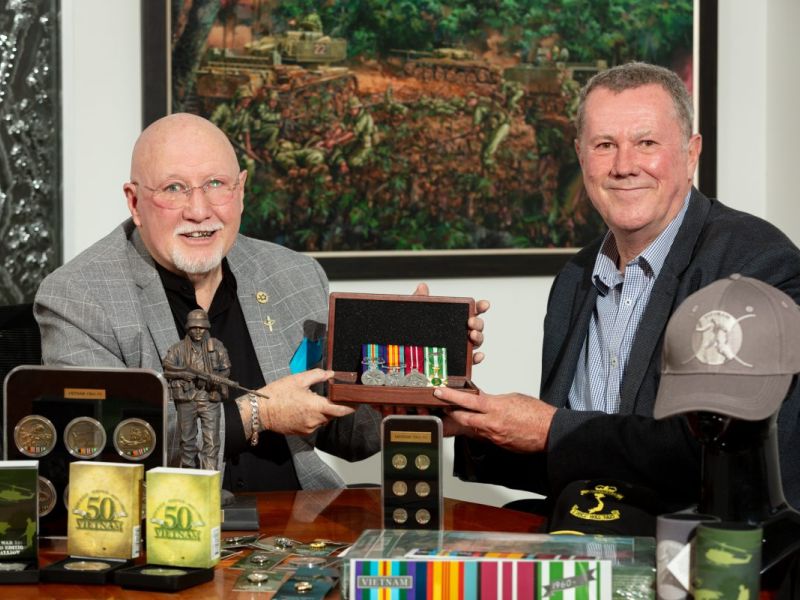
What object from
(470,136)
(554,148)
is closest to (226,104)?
(470,136)

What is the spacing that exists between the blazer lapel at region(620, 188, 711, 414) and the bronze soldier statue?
100cm

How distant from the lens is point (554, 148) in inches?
179

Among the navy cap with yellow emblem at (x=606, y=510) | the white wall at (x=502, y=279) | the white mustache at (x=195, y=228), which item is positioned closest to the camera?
the navy cap with yellow emblem at (x=606, y=510)

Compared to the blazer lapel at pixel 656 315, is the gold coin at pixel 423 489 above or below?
below

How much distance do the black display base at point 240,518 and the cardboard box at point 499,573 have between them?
602 mm

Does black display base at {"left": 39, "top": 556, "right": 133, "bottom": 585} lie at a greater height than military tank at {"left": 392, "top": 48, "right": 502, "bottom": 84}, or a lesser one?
lesser

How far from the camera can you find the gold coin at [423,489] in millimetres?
2291

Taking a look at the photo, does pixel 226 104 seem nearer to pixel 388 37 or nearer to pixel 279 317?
pixel 388 37

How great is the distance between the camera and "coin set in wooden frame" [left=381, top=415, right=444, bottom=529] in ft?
7.51

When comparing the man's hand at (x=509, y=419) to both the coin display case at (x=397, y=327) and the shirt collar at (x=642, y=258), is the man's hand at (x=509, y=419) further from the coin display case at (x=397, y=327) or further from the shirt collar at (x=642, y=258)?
the shirt collar at (x=642, y=258)

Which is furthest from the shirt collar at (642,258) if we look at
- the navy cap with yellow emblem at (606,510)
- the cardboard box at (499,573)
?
the cardboard box at (499,573)

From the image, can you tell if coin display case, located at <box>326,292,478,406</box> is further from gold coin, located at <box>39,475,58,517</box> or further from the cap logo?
the cap logo

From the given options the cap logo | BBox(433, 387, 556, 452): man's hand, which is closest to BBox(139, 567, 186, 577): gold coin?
BBox(433, 387, 556, 452): man's hand

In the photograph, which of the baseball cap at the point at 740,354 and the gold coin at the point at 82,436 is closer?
the baseball cap at the point at 740,354
